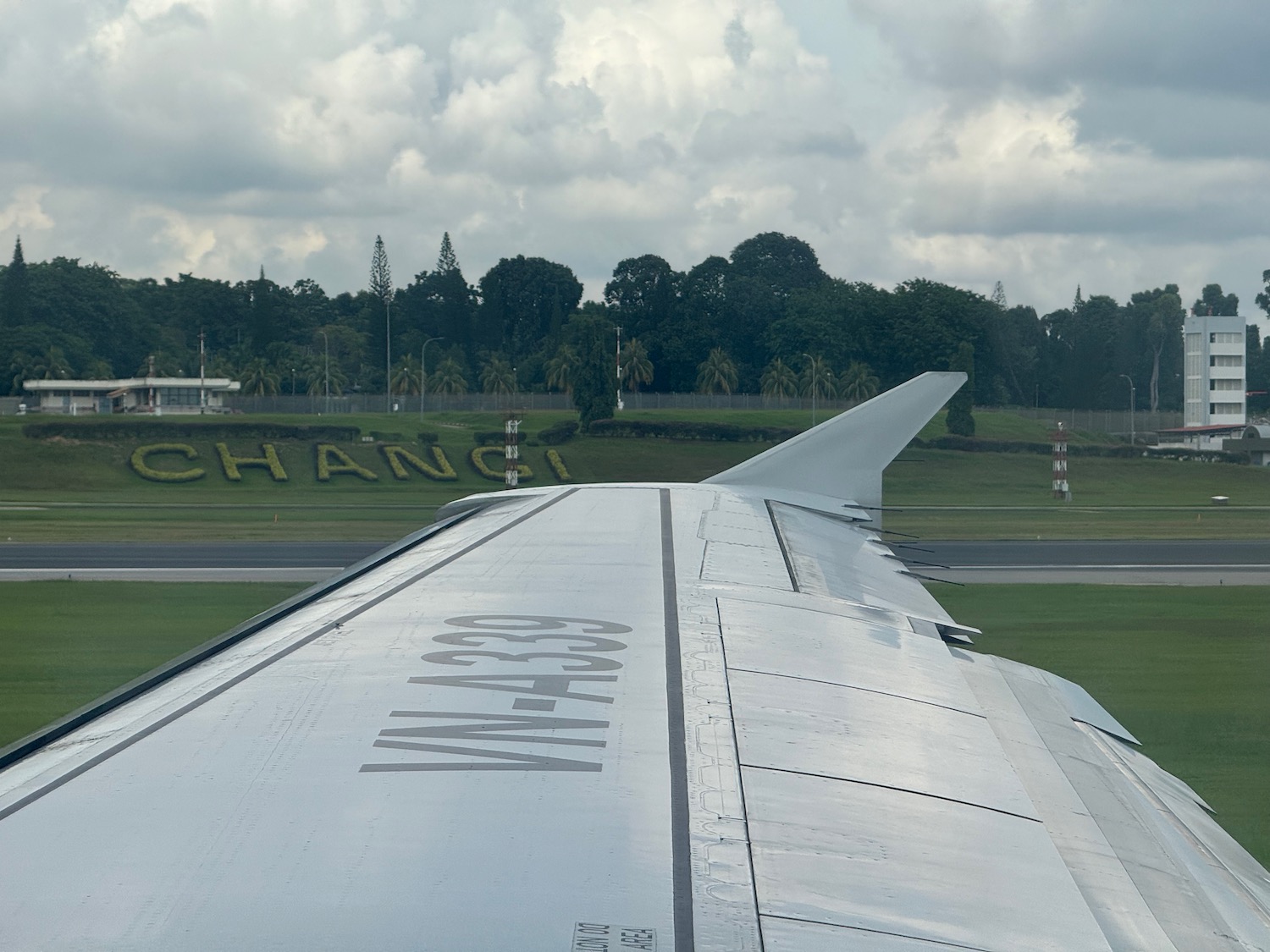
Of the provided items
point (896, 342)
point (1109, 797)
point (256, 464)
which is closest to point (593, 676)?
point (1109, 797)

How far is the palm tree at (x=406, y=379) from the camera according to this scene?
9644 cm

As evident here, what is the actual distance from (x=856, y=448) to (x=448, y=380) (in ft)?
294

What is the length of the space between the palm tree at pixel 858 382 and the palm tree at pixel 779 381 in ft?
18.8

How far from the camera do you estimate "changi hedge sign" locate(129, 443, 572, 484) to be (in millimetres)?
59062

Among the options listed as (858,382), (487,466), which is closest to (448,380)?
(487,466)

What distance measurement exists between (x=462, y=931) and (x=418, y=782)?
1.82ft

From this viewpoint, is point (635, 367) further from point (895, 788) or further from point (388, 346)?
point (895, 788)

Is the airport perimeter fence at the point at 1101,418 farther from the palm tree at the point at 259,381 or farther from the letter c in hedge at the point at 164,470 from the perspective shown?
the palm tree at the point at 259,381

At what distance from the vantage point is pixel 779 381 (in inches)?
2581

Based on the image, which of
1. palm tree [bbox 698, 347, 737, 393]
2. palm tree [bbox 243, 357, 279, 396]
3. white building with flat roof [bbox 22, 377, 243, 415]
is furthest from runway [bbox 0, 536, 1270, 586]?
palm tree [bbox 243, 357, 279, 396]

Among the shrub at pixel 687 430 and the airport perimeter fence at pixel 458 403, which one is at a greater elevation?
the airport perimeter fence at pixel 458 403

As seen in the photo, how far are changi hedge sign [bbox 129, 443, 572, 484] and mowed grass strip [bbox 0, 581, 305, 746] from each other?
1470 inches

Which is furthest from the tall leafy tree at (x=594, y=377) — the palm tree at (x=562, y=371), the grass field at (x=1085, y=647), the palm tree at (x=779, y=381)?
the grass field at (x=1085, y=647)

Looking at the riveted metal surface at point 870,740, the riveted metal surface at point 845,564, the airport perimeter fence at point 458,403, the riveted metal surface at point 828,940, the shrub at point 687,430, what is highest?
the airport perimeter fence at point 458,403
